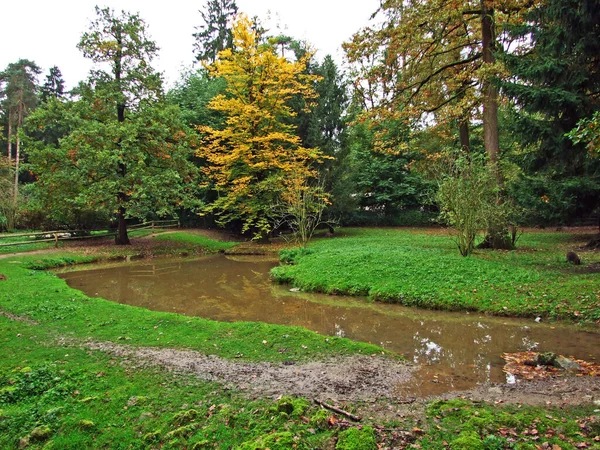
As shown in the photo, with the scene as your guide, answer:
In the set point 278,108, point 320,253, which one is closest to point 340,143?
point 278,108

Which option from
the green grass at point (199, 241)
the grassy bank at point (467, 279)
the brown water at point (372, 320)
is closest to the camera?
the brown water at point (372, 320)

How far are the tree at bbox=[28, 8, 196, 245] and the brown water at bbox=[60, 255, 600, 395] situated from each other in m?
5.01

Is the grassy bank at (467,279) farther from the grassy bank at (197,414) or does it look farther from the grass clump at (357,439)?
the grass clump at (357,439)

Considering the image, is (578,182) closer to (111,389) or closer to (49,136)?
(111,389)

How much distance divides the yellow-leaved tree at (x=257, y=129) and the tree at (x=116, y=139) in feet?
8.91

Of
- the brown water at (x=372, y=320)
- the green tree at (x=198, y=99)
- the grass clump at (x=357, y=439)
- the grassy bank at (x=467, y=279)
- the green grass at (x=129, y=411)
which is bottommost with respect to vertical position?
the brown water at (x=372, y=320)

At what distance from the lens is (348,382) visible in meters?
4.75

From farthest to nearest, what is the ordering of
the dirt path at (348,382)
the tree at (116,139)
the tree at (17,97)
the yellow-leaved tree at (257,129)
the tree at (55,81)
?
the tree at (55,81), the tree at (17,97), the yellow-leaved tree at (257,129), the tree at (116,139), the dirt path at (348,382)

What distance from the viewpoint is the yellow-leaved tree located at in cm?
2005

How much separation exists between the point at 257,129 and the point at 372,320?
1571 cm

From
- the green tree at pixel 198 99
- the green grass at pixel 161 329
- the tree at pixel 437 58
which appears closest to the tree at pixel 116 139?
the green tree at pixel 198 99

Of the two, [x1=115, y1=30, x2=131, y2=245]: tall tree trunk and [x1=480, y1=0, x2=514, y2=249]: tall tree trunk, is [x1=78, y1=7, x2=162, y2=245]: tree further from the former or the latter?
[x1=480, y1=0, x2=514, y2=249]: tall tree trunk

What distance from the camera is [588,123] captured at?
18.6ft

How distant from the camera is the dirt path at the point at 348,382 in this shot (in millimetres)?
4164
